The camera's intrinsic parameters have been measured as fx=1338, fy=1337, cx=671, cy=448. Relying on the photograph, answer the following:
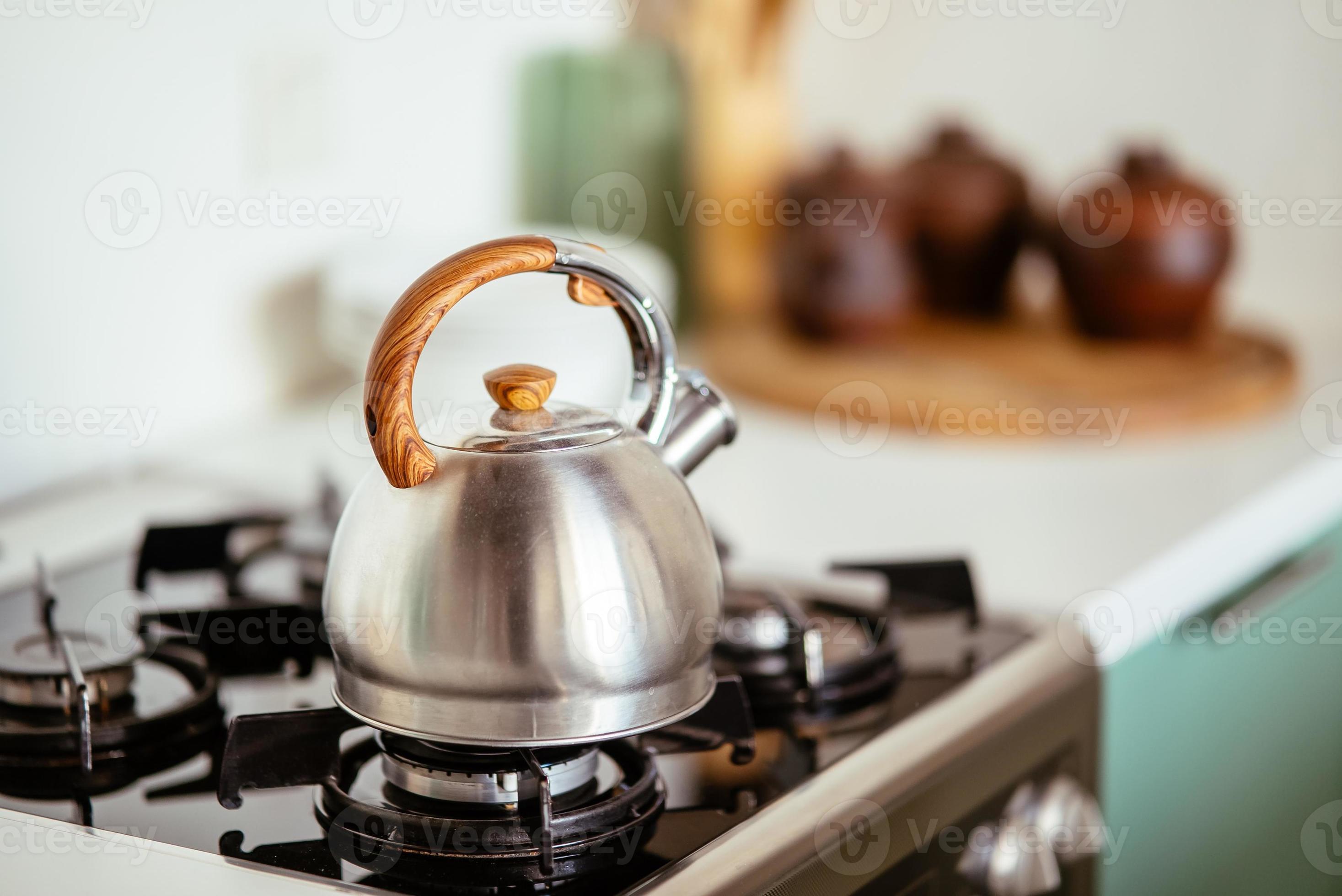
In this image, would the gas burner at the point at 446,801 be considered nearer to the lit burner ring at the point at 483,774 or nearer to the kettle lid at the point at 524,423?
the lit burner ring at the point at 483,774

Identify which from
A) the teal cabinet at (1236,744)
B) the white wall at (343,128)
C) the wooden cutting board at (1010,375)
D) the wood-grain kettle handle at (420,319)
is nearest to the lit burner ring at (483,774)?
the wood-grain kettle handle at (420,319)

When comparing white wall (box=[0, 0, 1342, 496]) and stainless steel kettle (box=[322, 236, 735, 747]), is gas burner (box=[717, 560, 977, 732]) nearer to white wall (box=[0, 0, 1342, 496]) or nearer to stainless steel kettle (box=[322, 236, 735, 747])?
stainless steel kettle (box=[322, 236, 735, 747])

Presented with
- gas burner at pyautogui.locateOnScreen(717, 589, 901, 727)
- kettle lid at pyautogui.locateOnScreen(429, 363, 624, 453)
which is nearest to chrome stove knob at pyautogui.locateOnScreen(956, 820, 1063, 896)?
gas burner at pyautogui.locateOnScreen(717, 589, 901, 727)

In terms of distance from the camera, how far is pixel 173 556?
94cm

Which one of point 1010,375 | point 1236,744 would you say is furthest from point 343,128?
point 1236,744

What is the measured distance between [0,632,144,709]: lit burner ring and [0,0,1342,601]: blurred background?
0.34 meters

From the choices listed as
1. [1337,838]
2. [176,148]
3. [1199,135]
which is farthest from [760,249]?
[1337,838]

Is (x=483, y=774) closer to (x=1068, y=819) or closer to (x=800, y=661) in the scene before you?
(x=800, y=661)

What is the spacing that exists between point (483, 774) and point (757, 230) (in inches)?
46.5

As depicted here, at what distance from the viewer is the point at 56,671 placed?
0.74 metres

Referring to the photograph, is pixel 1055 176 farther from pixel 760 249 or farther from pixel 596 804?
pixel 596 804

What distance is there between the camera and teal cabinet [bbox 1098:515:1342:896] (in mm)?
1001

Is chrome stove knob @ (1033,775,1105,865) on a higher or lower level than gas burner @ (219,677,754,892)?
lower

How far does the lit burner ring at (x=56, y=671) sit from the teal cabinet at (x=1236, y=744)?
0.64m
